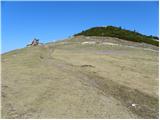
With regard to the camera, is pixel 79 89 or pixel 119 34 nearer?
Answer: pixel 79 89

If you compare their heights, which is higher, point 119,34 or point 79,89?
point 119,34

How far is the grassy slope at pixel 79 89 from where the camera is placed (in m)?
10.9

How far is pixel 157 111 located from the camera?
12180 mm

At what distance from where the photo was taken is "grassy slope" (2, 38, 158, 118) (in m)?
10.9

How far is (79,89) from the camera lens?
43.6ft

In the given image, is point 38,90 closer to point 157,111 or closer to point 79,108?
point 79,108

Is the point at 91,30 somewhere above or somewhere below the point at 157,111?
above

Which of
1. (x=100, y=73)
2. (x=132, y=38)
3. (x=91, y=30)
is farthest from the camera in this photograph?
(x=91, y=30)

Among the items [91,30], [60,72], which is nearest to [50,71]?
[60,72]

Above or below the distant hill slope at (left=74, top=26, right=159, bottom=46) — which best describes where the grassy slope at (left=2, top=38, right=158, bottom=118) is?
below

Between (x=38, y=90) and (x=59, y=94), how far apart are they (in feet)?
2.53

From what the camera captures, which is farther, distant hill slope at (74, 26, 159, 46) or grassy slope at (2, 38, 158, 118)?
distant hill slope at (74, 26, 159, 46)

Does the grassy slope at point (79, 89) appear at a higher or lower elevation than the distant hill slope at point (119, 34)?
lower

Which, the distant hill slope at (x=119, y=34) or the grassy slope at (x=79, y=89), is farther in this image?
the distant hill slope at (x=119, y=34)
